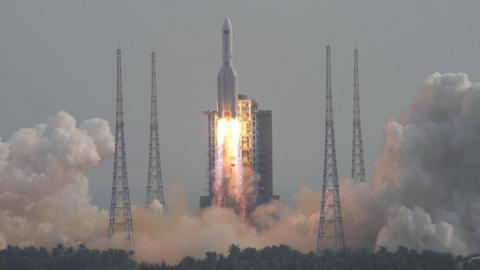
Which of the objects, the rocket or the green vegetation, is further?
the rocket

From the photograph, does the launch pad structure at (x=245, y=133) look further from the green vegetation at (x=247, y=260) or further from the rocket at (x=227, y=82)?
the green vegetation at (x=247, y=260)

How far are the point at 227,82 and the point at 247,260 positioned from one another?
51.0 feet

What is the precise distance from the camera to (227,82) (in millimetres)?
171000

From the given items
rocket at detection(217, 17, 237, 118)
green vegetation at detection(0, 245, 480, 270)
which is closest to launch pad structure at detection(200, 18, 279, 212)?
rocket at detection(217, 17, 237, 118)

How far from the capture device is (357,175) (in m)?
178

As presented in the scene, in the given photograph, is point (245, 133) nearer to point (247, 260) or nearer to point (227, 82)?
point (227, 82)

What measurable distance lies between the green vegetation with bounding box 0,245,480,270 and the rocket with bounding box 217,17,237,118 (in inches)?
455

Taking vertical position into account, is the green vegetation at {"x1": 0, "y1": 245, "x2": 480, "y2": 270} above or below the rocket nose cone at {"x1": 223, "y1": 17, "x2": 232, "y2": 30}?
below

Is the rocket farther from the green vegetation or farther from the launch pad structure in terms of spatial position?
the green vegetation

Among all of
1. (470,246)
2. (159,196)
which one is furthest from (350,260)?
(159,196)

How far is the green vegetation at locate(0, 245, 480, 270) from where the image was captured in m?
159

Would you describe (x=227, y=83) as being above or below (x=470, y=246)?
above

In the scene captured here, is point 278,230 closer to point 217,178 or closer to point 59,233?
point 217,178

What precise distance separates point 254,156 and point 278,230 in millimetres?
6682
